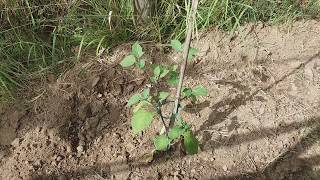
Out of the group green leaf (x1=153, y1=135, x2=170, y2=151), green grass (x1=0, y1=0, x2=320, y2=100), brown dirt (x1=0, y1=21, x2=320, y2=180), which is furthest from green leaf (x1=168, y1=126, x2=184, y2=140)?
green grass (x1=0, y1=0, x2=320, y2=100)

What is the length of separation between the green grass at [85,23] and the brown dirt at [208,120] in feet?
0.32

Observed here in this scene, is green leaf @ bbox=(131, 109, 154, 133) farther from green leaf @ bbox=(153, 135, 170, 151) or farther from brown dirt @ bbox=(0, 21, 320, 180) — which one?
brown dirt @ bbox=(0, 21, 320, 180)

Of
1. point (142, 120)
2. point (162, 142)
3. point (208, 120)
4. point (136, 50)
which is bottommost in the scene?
point (208, 120)

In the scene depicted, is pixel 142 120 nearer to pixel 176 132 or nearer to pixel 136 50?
pixel 176 132

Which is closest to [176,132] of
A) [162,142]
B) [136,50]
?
[162,142]

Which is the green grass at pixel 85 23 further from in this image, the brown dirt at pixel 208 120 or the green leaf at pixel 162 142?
the green leaf at pixel 162 142

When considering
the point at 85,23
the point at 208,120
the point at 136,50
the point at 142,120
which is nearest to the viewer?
the point at 142,120

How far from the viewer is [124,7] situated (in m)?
2.50

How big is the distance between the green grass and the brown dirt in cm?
10

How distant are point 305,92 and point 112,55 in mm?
1155

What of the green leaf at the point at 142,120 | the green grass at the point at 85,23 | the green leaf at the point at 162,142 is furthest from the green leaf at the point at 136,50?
the green grass at the point at 85,23

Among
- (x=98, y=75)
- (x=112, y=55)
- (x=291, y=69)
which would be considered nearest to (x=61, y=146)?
(x=98, y=75)

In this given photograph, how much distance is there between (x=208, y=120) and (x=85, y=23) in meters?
0.98

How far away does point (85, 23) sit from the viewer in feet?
8.33
